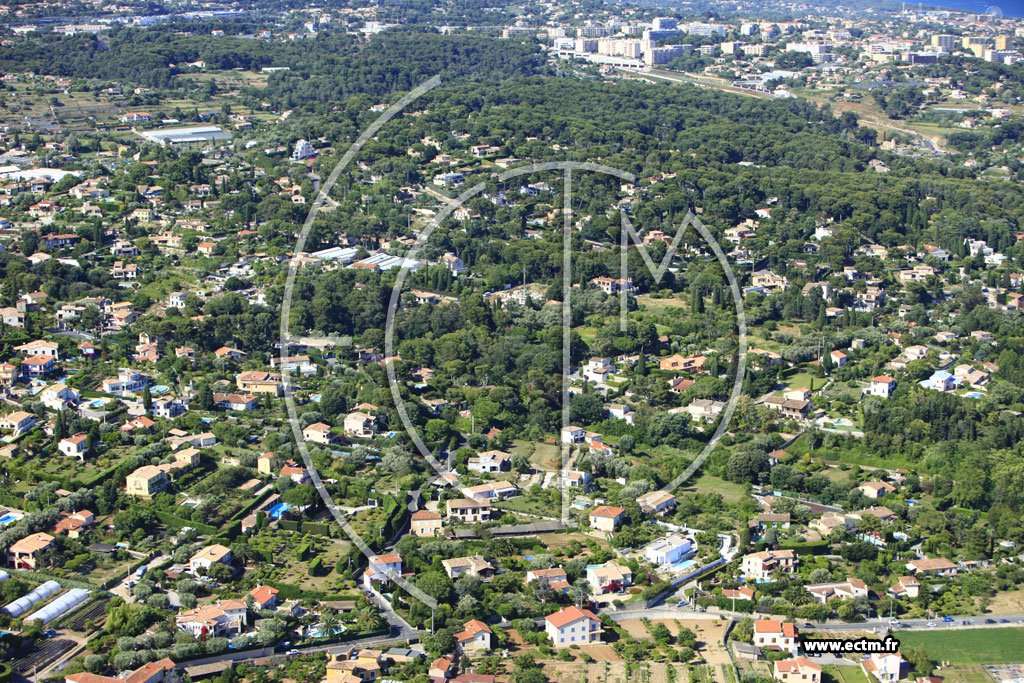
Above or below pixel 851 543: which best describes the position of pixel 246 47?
above

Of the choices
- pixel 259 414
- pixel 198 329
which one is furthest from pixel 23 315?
pixel 259 414

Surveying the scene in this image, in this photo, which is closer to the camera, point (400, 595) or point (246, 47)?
point (400, 595)

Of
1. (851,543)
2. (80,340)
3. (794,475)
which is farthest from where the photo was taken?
(80,340)

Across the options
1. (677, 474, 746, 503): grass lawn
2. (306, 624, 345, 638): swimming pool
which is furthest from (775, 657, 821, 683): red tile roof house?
(306, 624, 345, 638): swimming pool

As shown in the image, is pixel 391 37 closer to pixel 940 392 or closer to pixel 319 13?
pixel 319 13

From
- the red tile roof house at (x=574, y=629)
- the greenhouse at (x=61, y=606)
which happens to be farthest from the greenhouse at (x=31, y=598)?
the red tile roof house at (x=574, y=629)

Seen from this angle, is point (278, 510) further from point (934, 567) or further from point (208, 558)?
point (934, 567)

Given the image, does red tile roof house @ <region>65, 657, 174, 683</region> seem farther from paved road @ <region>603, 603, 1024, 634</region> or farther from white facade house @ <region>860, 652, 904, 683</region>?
white facade house @ <region>860, 652, 904, 683</region>
